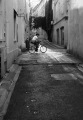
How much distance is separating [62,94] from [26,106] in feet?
4.91

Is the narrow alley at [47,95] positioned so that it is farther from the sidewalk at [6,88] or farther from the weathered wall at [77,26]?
the weathered wall at [77,26]

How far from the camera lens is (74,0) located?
15.6 metres

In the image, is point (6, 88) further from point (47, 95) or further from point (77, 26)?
point (77, 26)

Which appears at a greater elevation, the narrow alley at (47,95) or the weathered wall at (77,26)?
the weathered wall at (77,26)

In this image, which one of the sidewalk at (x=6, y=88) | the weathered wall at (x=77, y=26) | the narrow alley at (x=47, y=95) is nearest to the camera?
the narrow alley at (x=47, y=95)

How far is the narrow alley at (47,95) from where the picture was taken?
4973mm

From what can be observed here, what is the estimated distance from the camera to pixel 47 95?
6559mm

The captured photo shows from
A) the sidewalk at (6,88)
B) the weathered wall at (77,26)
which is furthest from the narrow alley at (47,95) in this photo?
the weathered wall at (77,26)

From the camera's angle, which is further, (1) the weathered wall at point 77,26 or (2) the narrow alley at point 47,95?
(1) the weathered wall at point 77,26

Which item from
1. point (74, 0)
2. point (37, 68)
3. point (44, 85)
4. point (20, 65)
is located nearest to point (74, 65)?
point (37, 68)

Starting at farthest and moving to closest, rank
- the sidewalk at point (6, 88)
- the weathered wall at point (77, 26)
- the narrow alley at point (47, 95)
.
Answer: the weathered wall at point (77, 26) < the sidewalk at point (6, 88) < the narrow alley at point (47, 95)

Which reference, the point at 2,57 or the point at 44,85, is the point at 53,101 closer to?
the point at 44,85

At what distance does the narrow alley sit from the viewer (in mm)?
4973

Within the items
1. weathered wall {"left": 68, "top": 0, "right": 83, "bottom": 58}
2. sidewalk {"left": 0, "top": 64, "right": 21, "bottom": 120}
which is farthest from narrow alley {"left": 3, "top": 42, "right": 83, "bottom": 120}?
weathered wall {"left": 68, "top": 0, "right": 83, "bottom": 58}
